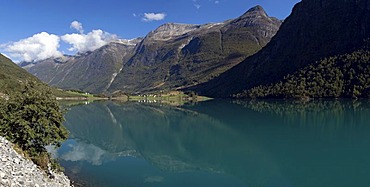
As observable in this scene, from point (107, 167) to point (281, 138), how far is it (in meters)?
38.5

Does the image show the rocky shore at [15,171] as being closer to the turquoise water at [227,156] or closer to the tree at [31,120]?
the tree at [31,120]

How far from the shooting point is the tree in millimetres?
28156

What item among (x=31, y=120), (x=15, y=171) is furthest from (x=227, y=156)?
(x=15, y=171)

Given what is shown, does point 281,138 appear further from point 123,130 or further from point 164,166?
point 123,130

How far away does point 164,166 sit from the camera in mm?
47750

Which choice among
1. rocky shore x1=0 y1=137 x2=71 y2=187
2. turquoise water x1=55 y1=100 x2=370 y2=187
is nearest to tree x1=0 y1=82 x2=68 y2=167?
rocky shore x1=0 y1=137 x2=71 y2=187

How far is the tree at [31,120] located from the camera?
92.4 feet

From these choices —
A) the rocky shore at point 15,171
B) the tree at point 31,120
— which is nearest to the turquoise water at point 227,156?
the tree at point 31,120

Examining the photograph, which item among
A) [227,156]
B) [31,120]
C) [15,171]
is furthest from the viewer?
[227,156]

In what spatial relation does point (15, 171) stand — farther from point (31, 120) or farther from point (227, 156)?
point (227, 156)

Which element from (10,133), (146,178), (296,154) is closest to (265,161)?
(296,154)

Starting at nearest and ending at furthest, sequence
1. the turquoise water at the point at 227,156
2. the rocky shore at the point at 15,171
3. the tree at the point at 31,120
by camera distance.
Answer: the rocky shore at the point at 15,171 < the tree at the point at 31,120 < the turquoise water at the point at 227,156

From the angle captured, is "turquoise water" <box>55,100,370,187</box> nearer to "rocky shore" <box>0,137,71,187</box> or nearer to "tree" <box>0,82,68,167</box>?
"tree" <box>0,82,68,167</box>

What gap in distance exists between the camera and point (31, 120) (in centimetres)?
2920
